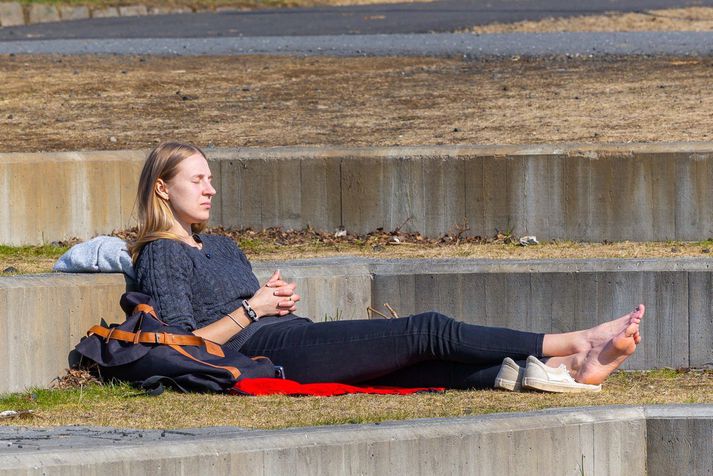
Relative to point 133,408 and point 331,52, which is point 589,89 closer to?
point 331,52

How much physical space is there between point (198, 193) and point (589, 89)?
20.0 ft

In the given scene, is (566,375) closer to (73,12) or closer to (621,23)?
(621,23)

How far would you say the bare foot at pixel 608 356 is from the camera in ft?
18.2

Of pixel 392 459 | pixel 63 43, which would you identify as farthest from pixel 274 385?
pixel 63 43

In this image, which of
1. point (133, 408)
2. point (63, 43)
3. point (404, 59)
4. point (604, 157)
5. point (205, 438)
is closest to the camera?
point (205, 438)

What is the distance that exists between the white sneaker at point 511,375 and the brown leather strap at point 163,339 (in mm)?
1121

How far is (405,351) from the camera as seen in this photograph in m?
5.88

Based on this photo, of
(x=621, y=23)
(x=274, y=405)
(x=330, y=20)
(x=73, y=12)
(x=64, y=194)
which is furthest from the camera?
(x=73, y=12)

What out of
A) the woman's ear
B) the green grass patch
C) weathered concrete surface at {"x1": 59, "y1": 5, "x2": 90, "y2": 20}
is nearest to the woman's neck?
the woman's ear

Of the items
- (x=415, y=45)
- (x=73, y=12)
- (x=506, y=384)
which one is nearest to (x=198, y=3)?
(x=73, y=12)

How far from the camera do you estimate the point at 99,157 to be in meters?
8.73

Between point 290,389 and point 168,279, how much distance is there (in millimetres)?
742

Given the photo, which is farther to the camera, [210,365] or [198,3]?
[198,3]

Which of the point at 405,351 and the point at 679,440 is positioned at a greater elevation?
the point at 405,351
